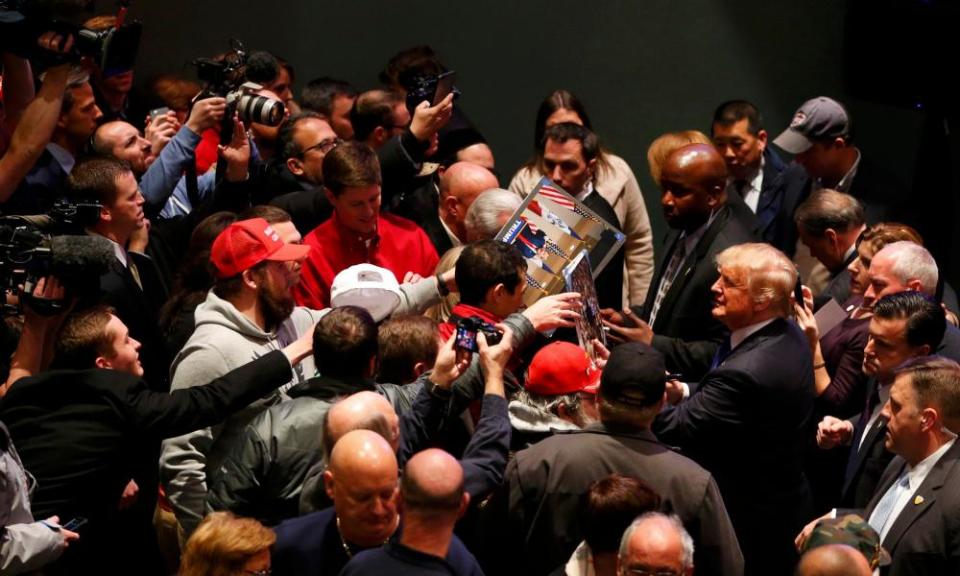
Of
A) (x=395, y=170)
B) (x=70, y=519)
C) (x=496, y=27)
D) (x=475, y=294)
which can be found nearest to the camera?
(x=70, y=519)

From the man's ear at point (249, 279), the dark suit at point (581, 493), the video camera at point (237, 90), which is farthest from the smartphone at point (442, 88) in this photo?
the dark suit at point (581, 493)

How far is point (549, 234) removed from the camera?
4.91 meters

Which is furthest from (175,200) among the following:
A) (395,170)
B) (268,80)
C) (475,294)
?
(475,294)

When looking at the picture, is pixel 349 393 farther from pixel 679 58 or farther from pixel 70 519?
pixel 679 58

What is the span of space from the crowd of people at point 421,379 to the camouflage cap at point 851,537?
13 millimetres

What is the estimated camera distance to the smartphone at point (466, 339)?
4.13 meters

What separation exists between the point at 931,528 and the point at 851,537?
38cm

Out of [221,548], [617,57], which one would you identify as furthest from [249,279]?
[617,57]

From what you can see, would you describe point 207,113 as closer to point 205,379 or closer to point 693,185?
point 205,379

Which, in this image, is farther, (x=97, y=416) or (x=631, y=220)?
(x=631, y=220)

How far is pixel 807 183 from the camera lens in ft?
23.2

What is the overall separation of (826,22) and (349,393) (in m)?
4.87

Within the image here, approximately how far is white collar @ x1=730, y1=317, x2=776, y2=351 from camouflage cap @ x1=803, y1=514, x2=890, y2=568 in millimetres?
888

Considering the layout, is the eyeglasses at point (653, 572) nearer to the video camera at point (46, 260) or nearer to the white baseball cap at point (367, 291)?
the white baseball cap at point (367, 291)
